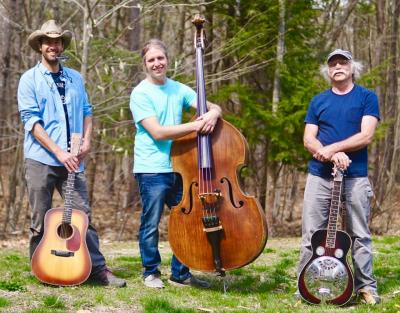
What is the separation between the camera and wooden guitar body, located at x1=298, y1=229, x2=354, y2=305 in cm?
477

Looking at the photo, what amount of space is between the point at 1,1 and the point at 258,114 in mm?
4210

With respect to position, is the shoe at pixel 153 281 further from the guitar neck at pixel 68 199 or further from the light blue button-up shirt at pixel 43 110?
the light blue button-up shirt at pixel 43 110

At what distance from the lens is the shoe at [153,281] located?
537cm

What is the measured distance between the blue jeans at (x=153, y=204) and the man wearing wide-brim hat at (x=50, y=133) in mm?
304

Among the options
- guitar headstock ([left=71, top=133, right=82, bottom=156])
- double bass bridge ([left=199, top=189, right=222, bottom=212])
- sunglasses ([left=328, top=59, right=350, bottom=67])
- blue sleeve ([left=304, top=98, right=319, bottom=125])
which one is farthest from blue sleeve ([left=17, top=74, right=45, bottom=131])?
sunglasses ([left=328, top=59, right=350, bottom=67])

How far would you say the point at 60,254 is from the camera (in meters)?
5.25

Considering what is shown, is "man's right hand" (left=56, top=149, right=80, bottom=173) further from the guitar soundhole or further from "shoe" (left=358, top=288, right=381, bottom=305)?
"shoe" (left=358, top=288, right=381, bottom=305)

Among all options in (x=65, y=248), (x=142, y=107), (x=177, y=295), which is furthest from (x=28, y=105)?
(x=177, y=295)

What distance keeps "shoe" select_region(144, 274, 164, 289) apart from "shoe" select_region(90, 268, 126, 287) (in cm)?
18

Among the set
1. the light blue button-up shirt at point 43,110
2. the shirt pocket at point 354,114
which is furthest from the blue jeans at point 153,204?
the shirt pocket at point 354,114

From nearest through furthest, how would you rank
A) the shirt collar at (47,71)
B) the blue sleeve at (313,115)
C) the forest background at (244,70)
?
the blue sleeve at (313,115)
the shirt collar at (47,71)
the forest background at (244,70)

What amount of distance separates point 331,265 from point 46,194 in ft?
7.32

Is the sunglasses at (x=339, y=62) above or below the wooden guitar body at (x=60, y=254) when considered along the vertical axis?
above

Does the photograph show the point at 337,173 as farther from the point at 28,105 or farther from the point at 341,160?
the point at 28,105
